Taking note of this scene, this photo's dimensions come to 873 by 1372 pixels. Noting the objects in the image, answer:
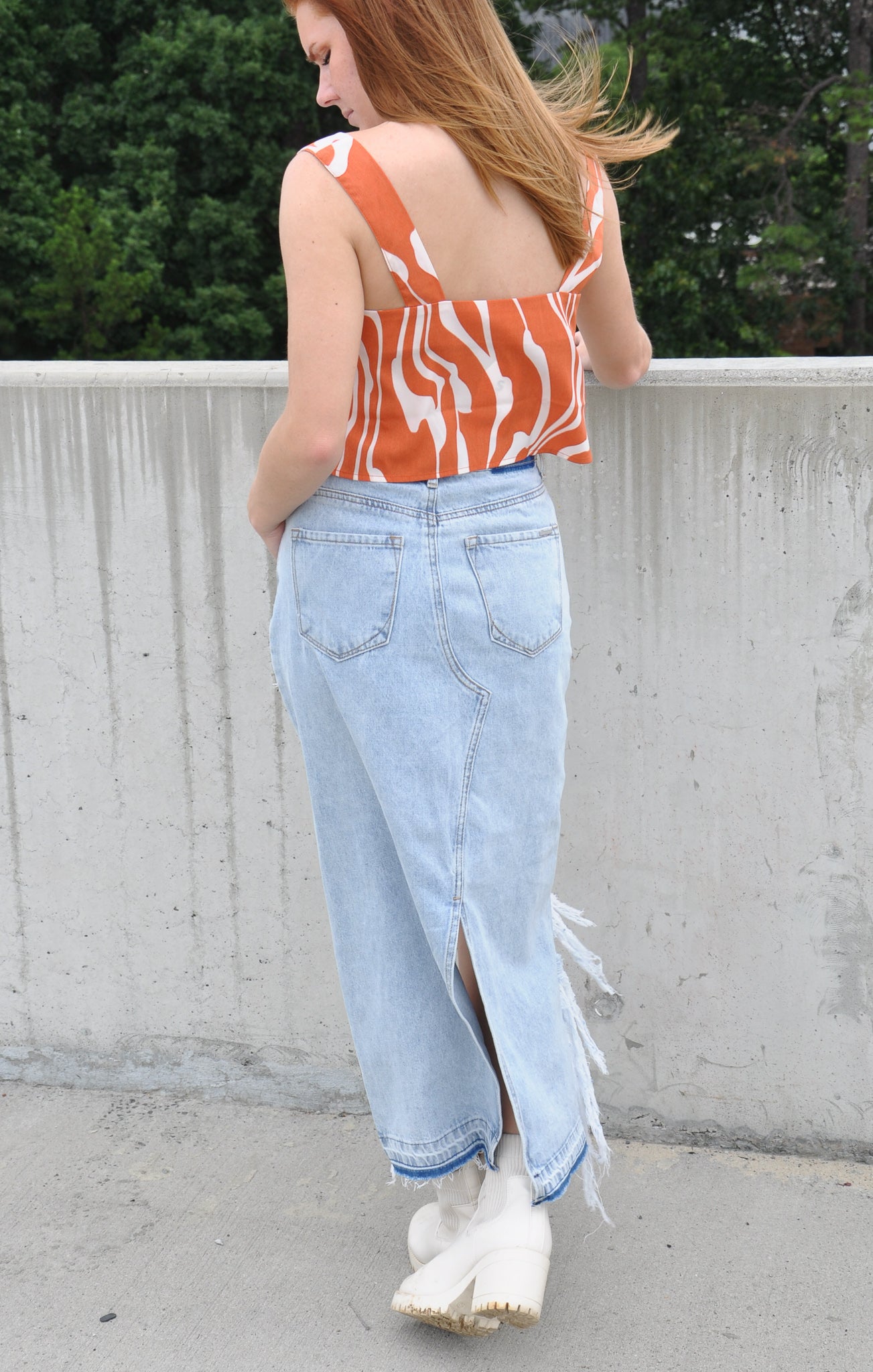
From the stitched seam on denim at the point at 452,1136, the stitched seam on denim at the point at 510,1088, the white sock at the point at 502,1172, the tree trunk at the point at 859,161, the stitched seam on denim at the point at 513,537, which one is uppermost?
the tree trunk at the point at 859,161

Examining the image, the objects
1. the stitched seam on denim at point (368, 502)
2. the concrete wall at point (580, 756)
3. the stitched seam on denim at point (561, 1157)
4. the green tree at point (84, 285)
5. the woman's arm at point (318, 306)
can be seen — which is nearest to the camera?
the woman's arm at point (318, 306)

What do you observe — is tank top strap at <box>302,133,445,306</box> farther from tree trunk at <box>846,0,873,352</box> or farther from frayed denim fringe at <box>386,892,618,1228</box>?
tree trunk at <box>846,0,873,352</box>

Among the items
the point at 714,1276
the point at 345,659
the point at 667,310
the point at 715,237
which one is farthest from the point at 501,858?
the point at 715,237

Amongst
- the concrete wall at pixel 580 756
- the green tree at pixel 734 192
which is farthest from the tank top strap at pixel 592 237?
the green tree at pixel 734 192

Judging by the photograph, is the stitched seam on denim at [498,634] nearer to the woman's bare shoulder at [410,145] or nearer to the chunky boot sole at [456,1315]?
the woman's bare shoulder at [410,145]

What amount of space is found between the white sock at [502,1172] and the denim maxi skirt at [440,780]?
21 millimetres

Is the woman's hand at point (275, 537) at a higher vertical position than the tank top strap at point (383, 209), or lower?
lower

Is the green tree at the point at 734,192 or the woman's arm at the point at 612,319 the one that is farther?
the green tree at the point at 734,192

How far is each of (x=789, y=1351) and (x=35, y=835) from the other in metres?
1.65

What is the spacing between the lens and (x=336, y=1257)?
2.29 meters

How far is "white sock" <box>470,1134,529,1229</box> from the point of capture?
207 cm

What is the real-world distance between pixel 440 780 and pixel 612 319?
28.9 inches

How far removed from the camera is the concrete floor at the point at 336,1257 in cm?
205

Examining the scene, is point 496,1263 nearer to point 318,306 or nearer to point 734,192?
point 318,306
